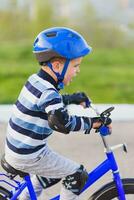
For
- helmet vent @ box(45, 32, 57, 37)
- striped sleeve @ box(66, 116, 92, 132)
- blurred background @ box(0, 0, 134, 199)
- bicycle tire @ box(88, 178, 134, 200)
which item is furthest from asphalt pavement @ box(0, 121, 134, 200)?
blurred background @ box(0, 0, 134, 199)

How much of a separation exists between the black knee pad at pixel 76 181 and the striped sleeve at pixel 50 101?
0.42 meters

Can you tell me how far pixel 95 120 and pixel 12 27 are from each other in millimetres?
7734

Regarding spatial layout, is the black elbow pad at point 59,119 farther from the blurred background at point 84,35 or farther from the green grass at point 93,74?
the blurred background at point 84,35

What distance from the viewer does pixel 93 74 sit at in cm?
961

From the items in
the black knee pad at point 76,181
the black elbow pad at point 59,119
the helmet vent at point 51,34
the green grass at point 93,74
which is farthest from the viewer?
the green grass at point 93,74

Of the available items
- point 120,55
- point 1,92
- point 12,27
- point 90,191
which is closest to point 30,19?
point 12,27

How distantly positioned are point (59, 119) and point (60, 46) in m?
0.37

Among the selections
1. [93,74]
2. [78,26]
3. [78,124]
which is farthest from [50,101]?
[78,26]

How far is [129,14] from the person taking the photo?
35.6 ft

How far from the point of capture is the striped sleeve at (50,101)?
3188 mm

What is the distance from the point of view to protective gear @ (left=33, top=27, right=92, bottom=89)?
324 centimetres

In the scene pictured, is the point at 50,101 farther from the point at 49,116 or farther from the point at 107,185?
the point at 107,185

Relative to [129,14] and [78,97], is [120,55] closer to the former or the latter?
[129,14]

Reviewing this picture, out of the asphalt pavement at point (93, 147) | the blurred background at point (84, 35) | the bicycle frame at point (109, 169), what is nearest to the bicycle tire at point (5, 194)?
the bicycle frame at point (109, 169)
